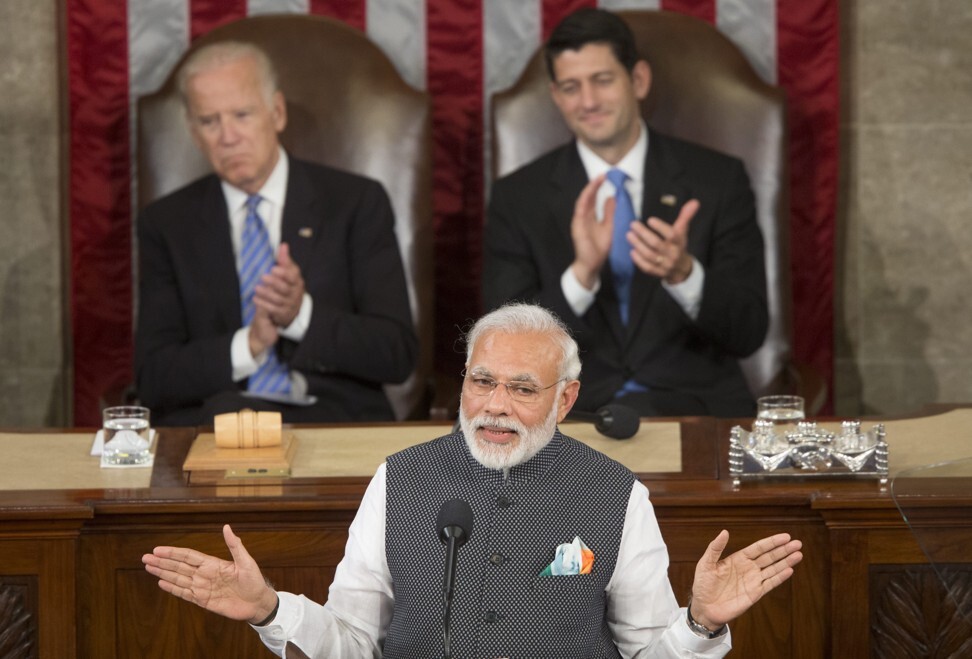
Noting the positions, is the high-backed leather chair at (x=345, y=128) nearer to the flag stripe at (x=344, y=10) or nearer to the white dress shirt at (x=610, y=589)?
the flag stripe at (x=344, y=10)

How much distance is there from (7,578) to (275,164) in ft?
7.26

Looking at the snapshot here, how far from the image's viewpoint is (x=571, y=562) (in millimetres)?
2859

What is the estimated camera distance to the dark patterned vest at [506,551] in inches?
111

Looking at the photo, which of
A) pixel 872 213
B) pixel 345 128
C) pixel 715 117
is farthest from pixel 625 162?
pixel 872 213

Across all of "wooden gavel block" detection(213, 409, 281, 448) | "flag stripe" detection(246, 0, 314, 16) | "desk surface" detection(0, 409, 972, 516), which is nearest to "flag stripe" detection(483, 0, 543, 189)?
"flag stripe" detection(246, 0, 314, 16)

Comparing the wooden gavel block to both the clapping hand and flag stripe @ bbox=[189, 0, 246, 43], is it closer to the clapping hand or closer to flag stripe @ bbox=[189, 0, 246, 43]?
the clapping hand

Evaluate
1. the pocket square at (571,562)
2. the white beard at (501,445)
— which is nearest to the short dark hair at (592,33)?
the white beard at (501,445)

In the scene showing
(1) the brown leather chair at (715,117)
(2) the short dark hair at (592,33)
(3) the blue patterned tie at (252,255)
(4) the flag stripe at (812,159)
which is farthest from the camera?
(4) the flag stripe at (812,159)

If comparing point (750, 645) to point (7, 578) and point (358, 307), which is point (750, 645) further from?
point (358, 307)

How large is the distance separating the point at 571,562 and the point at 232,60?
2795 millimetres

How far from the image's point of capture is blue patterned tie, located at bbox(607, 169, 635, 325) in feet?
16.9

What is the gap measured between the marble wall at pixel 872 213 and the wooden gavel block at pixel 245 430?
7.60 feet

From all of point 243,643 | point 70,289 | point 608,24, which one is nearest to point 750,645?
point 243,643

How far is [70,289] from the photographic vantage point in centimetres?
575
